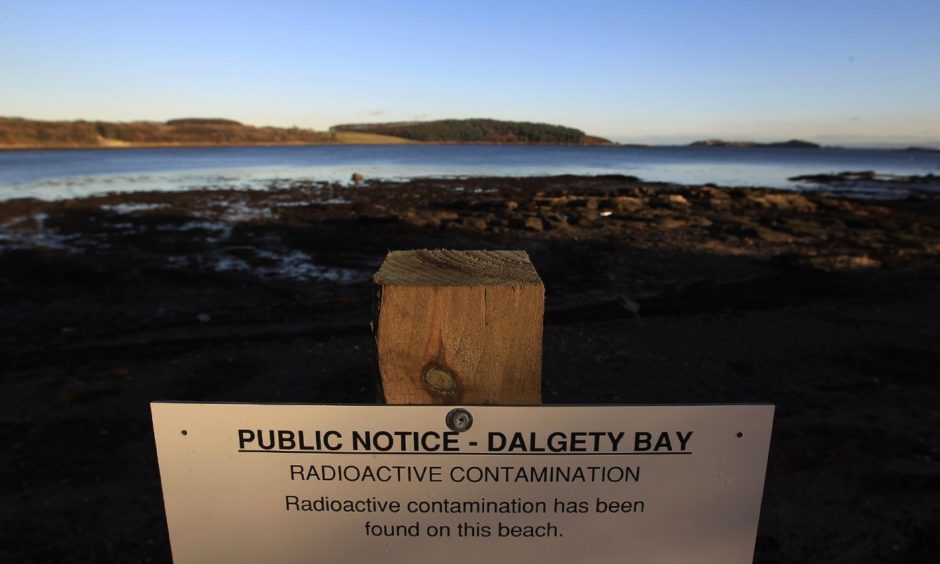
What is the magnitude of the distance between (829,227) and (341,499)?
2421 centimetres

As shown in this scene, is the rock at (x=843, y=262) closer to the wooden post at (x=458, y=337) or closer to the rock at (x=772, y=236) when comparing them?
the rock at (x=772, y=236)

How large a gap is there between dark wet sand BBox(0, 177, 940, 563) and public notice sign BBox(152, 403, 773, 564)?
356 cm

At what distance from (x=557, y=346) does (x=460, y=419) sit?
7.12 meters

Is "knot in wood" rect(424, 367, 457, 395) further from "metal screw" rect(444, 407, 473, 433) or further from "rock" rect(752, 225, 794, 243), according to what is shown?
"rock" rect(752, 225, 794, 243)

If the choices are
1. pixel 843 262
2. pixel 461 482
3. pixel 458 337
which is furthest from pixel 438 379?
pixel 843 262

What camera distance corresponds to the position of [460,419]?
124 cm

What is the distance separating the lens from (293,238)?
60.6 feet

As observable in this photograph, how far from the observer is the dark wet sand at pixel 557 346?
4551 mm

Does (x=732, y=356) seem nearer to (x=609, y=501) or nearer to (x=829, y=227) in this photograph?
(x=609, y=501)

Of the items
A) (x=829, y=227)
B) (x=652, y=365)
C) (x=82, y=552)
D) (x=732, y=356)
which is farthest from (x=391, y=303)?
(x=829, y=227)

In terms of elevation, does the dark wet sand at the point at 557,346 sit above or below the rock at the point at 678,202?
below

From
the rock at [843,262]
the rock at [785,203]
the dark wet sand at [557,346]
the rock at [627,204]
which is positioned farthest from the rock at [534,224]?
the rock at [785,203]

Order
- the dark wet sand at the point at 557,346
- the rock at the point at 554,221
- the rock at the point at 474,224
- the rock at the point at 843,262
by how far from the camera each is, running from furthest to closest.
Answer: the rock at the point at 554,221 → the rock at the point at 474,224 → the rock at the point at 843,262 → the dark wet sand at the point at 557,346

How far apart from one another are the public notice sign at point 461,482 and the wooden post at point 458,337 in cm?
10
